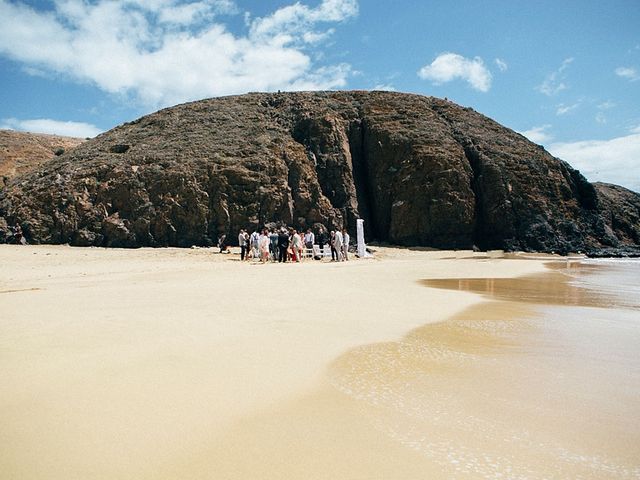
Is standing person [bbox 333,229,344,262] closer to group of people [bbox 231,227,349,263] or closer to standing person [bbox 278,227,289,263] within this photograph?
group of people [bbox 231,227,349,263]

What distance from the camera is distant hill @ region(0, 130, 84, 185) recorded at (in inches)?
1664

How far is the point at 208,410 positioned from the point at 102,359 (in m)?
1.60

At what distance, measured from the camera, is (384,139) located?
3434 cm

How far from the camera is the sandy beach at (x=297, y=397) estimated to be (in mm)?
2287

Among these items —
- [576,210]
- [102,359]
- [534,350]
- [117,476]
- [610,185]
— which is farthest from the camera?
[610,185]

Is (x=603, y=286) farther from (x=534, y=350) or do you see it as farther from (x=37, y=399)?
(x=37, y=399)

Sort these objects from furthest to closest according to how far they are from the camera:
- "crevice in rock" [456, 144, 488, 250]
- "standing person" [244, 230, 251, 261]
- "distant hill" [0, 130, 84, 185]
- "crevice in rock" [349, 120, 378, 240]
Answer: "distant hill" [0, 130, 84, 185], "crevice in rock" [349, 120, 378, 240], "crevice in rock" [456, 144, 488, 250], "standing person" [244, 230, 251, 261]

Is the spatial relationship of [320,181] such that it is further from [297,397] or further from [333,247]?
[297,397]

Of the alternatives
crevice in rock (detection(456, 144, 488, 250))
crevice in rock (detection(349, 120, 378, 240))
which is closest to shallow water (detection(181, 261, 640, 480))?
crevice in rock (detection(456, 144, 488, 250))

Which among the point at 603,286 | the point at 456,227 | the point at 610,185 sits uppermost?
the point at 610,185

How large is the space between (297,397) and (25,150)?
55.4m

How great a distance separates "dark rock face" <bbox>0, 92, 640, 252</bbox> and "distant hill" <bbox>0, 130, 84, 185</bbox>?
13272mm

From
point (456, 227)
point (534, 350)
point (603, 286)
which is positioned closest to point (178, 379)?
point (534, 350)

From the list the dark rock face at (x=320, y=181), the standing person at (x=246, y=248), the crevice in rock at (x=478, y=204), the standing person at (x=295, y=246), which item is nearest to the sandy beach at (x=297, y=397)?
the standing person at (x=295, y=246)
